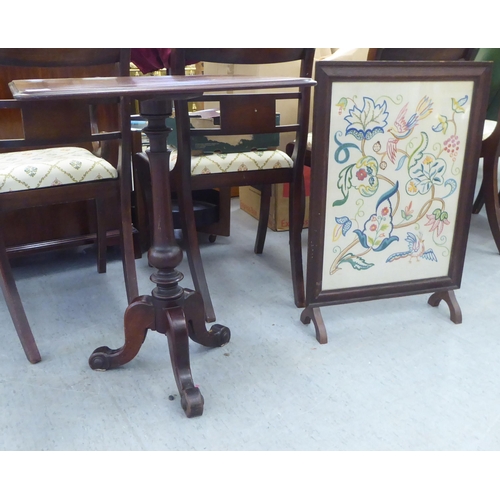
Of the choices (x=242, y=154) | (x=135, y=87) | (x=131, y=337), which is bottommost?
(x=131, y=337)

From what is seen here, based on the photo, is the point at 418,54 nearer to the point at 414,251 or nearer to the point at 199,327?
the point at 414,251

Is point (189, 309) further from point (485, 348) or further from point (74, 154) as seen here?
point (485, 348)

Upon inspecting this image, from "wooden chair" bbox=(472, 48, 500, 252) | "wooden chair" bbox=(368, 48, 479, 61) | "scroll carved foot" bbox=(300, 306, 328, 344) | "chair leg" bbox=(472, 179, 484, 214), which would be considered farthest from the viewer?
"chair leg" bbox=(472, 179, 484, 214)

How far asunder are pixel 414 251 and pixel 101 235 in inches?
47.5

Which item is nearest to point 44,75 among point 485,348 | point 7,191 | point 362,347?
point 7,191

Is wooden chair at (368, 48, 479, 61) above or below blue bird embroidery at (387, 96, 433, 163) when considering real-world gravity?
above

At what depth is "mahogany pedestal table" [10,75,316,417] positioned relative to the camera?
3.65 feet

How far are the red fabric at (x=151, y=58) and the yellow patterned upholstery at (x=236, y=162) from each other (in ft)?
1.47

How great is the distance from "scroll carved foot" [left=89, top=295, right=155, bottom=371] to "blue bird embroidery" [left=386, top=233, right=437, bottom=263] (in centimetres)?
Result: 80

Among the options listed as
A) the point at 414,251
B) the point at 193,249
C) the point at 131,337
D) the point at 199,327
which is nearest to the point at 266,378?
the point at 199,327

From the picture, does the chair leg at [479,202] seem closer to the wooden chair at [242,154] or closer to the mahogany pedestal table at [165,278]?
the wooden chair at [242,154]

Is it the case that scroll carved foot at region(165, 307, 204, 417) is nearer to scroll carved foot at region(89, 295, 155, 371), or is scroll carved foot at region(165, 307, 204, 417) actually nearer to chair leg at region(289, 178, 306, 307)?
scroll carved foot at region(89, 295, 155, 371)

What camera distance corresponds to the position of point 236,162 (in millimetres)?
1674

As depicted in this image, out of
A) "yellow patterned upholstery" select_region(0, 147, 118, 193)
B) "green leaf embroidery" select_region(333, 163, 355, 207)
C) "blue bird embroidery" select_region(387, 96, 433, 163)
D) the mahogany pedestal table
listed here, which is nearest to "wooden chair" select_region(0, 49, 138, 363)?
"yellow patterned upholstery" select_region(0, 147, 118, 193)
